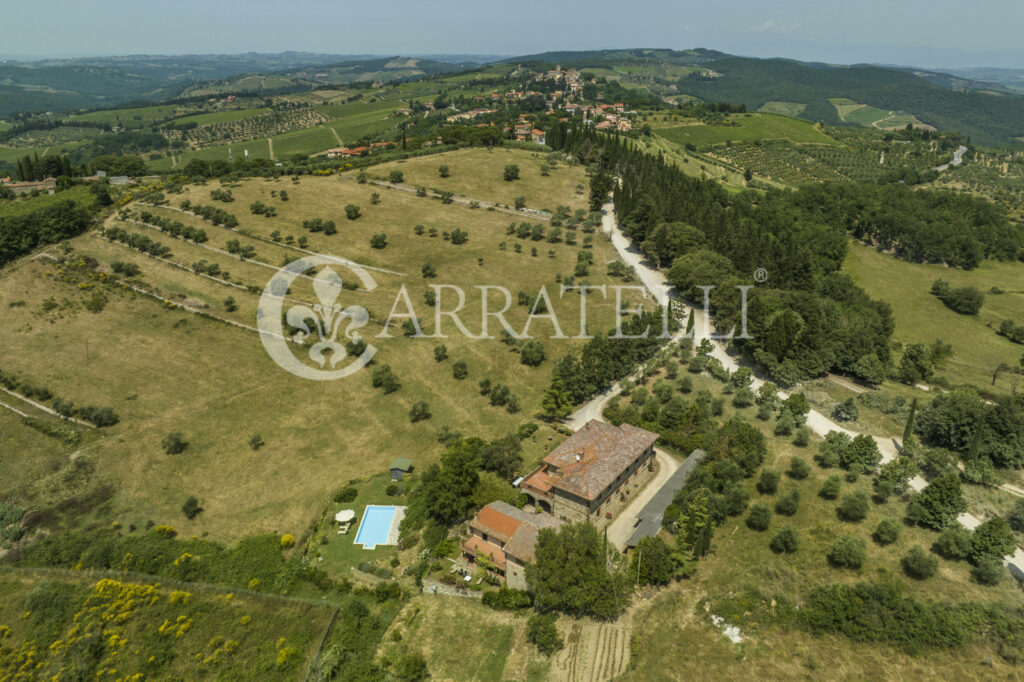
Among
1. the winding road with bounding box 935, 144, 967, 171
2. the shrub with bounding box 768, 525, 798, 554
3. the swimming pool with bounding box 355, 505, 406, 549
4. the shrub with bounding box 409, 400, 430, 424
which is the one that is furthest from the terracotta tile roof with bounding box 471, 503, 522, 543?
the winding road with bounding box 935, 144, 967, 171

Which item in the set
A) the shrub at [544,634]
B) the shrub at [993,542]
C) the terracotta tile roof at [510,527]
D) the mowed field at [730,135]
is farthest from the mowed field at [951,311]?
the mowed field at [730,135]

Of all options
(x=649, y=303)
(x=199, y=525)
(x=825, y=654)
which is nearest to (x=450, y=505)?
(x=199, y=525)

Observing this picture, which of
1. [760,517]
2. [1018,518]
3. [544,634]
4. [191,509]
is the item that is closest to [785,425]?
[760,517]

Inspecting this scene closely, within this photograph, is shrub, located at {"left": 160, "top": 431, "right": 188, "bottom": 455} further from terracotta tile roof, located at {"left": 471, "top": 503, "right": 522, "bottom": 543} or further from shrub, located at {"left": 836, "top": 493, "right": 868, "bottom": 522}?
shrub, located at {"left": 836, "top": 493, "right": 868, "bottom": 522}

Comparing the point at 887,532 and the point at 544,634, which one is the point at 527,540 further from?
the point at 887,532

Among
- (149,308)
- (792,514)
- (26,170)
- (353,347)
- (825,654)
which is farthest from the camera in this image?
(26,170)

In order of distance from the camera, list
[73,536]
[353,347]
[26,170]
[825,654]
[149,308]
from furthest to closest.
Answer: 1. [26,170]
2. [149,308]
3. [353,347]
4. [73,536]
5. [825,654]

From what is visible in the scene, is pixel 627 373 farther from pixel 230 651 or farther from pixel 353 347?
pixel 230 651
